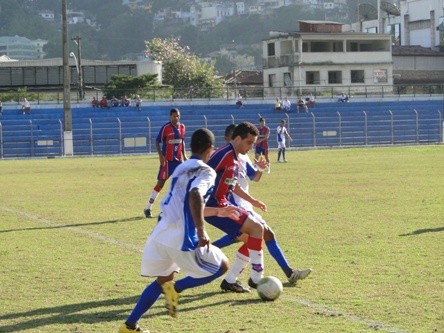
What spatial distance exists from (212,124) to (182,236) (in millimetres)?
50951

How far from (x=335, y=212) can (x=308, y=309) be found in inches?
362

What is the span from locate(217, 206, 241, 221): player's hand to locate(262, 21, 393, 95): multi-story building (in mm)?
64682

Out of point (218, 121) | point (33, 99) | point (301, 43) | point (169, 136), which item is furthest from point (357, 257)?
point (301, 43)

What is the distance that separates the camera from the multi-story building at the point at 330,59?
7656 centimetres

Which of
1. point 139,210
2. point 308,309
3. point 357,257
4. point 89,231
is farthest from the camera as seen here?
point 139,210

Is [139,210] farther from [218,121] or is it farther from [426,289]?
[218,121]

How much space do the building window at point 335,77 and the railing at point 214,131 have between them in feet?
47.1

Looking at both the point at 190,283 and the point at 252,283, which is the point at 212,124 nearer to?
the point at 252,283

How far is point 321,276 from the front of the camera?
10.7 meters

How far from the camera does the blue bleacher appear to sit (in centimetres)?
5503

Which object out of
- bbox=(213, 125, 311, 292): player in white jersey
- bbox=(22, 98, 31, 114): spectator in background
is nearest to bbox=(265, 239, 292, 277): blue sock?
bbox=(213, 125, 311, 292): player in white jersey

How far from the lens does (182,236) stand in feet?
25.5

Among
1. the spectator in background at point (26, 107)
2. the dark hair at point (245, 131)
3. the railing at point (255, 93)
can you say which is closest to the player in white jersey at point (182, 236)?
the dark hair at point (245, 131)

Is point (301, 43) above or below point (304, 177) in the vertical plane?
above
